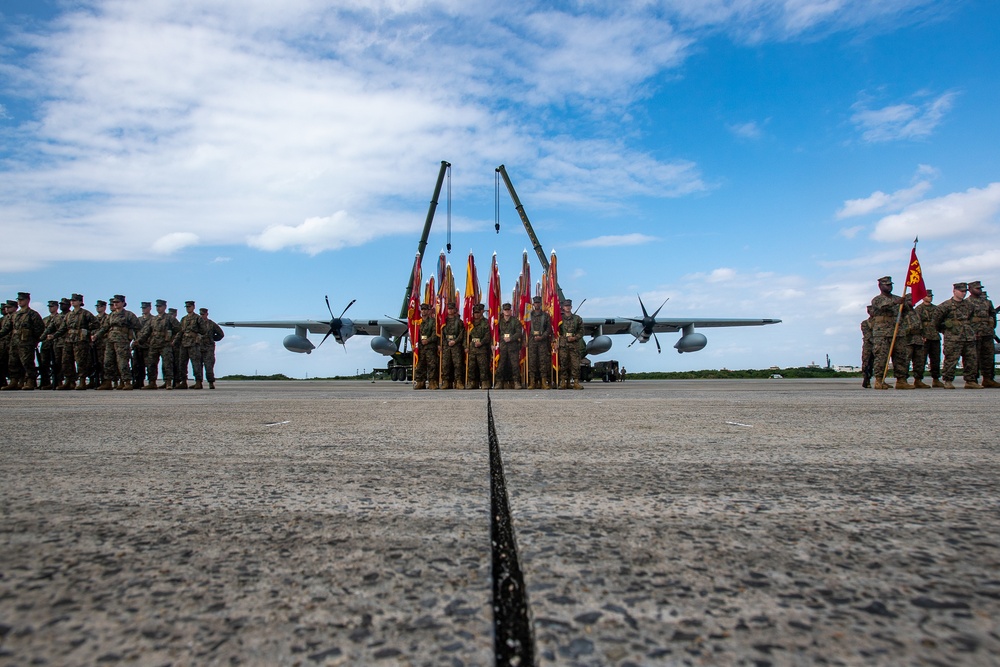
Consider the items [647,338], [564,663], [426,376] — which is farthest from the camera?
[647,338]

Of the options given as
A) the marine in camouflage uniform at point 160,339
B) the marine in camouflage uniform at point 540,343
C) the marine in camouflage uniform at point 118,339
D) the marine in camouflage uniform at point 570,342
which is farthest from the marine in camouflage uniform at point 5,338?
the marine in camouflage uniform at point 570,342

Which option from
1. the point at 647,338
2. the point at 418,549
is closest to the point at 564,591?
the point at 418,549

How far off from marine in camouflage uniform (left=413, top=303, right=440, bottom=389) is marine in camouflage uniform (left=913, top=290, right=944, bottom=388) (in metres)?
8.48

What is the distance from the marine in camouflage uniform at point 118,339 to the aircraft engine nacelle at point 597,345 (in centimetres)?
1376

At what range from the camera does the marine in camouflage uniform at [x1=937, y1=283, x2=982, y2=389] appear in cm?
967

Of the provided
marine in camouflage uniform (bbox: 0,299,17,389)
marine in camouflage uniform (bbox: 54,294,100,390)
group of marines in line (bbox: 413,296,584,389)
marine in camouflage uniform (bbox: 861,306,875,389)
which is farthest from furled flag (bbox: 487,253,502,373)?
marine in camouflage uniform (bbox: 0,299,17,389)

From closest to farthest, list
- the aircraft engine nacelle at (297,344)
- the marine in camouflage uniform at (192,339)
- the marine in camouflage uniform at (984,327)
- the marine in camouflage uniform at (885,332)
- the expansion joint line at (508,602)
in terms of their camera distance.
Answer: the expansion joint line at (508,602) < the marine in camouflage uniform at (885,332) < the marine in camouflage uniform at (984,327) < the marine in camouflage uniform at (192,339) < the aircraft engine nacelle at (297,344)

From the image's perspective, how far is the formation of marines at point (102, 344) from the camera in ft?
39.4

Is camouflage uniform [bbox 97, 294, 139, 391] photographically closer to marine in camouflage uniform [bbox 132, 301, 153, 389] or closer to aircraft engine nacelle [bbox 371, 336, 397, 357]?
marine in camouflage uniform [bbox 132, 301, 153, 389]

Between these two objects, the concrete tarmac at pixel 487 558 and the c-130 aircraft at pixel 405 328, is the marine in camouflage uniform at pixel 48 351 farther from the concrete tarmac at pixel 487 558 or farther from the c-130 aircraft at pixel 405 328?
the concrete tarmac at pixel 487 558

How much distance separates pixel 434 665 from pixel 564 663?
0.13 m

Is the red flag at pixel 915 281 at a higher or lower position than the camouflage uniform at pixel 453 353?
higher

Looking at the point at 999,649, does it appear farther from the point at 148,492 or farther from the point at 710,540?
the point at 148,492

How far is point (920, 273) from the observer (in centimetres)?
1001
